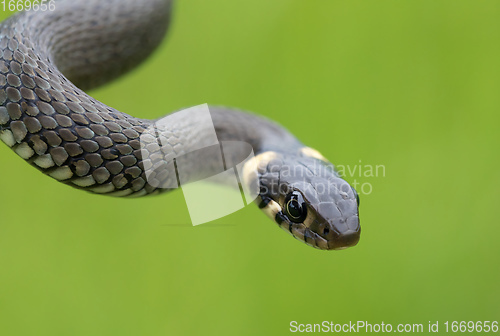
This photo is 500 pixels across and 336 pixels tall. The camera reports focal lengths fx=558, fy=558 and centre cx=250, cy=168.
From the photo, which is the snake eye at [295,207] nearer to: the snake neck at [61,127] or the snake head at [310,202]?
the snake head at [310,202]

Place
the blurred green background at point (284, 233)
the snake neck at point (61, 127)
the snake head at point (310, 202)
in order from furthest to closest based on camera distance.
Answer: the blurred green background at point (284, 233) < the snake head at point (310, 202) < the snake neck at point (61, 127)

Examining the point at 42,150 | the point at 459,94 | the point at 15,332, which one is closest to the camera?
the point at 42,150

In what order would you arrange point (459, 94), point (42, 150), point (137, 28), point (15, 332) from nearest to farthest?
point (42, 150)
point (137, 28)
point (15, 332)
point (459, 94)

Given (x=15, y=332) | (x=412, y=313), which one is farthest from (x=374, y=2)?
(x=15, y=332)

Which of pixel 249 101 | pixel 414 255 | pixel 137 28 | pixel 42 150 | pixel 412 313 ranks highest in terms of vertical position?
pixel 137 28

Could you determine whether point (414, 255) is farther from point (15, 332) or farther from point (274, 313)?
point (15, 332)

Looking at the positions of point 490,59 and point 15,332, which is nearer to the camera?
point 15,332

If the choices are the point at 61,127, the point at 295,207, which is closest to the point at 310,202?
the point at 295,207

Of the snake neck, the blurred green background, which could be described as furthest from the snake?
the blurred green background

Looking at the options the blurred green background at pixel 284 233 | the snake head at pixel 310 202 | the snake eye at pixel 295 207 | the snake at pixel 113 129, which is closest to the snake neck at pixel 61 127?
the snake at pixel 113 129
